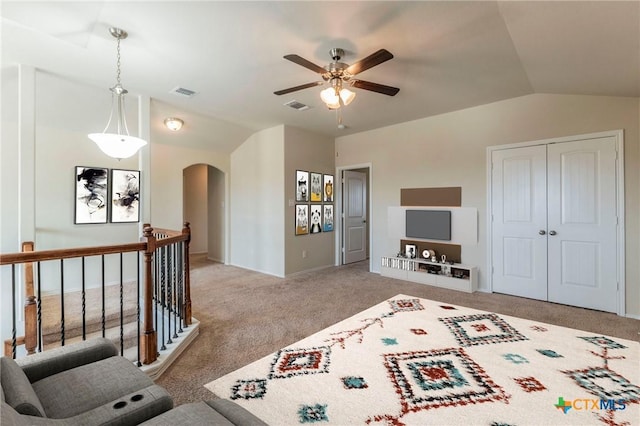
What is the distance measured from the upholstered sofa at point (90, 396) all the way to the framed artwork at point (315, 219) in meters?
4.44

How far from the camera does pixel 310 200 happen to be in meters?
6.07

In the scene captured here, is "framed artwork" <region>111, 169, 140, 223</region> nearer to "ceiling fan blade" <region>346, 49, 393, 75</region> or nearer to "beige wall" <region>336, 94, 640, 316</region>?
"beige wall" <region>336, 94, 640, 316</region>

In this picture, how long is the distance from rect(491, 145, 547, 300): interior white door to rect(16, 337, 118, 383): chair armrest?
469 centimetres

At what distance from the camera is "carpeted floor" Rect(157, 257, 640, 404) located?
2.53m

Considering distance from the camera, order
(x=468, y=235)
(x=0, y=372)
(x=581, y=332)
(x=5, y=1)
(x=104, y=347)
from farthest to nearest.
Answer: (x=468, y=235), (x=581, y=332), (x=5, y=1), (x=104, y=347), (x=0, y=372)

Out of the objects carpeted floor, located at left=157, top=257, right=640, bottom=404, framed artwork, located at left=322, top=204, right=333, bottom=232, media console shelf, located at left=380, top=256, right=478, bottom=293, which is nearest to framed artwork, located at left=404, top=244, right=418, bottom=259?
media console shelf, located at left=380, top=256, right=478, bottom=293

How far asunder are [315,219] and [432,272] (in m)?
2.39

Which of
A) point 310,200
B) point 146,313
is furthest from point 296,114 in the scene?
point 146,313

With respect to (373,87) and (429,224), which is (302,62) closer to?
(373,87)

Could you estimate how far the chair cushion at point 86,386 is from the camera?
1329 mm

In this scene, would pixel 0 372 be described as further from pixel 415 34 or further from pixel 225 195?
pixel 225 195

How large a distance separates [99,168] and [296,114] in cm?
324

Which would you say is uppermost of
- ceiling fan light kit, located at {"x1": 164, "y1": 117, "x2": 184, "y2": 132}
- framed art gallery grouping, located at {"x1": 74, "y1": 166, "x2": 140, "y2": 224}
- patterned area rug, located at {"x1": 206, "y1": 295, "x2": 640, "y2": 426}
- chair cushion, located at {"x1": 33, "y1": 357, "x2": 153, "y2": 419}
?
ceiling fan light kit, located at {"x1": 164, "y1": 117, "x2": 184, "y2": 132}

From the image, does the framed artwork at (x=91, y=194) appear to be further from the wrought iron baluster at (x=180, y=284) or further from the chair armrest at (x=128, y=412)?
the chair armrest at (x=128, y=412)
